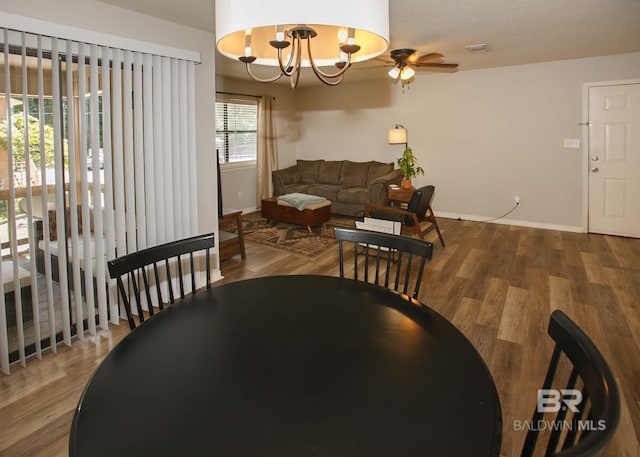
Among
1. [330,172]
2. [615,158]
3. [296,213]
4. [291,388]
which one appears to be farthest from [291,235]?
[291,388]

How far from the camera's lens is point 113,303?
2.83m

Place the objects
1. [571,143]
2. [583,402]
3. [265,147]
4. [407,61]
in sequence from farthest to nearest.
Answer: [265,147], [571,143], [407,61], [583,402]

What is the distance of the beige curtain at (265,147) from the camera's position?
7188 mm

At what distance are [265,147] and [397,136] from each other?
2.42m

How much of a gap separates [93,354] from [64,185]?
3.49 ft

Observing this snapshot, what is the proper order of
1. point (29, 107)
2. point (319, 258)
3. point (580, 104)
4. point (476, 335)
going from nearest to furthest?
point (29, 107) < point (476, 335) < point (319, 258) < point (580, 104)

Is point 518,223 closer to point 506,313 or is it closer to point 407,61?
point 407,61

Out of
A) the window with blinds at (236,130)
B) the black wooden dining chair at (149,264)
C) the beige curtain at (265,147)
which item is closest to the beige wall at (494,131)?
the beige curtain at (265,147)

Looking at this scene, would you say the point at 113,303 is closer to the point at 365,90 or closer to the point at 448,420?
the point at 448,420

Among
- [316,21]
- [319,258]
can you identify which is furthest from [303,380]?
[319,258]

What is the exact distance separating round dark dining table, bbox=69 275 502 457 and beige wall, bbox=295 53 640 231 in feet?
16.9

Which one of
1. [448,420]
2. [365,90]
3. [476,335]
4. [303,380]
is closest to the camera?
[448,420]

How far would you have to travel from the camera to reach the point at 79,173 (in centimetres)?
254

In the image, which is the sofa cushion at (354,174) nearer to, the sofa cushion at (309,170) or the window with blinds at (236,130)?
the sofa cushion at (309,170)
